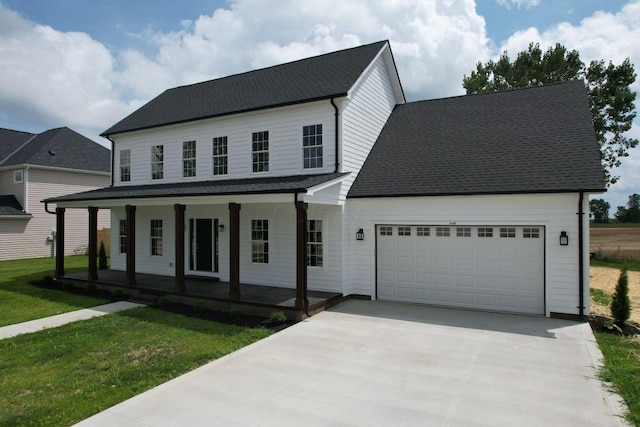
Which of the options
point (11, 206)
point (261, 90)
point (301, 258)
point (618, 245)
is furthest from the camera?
point (618, 245)

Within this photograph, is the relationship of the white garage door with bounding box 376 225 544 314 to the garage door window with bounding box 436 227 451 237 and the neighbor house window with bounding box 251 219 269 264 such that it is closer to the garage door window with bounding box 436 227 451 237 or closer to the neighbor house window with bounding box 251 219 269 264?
the garage door window with bounding box 436 227 451 237

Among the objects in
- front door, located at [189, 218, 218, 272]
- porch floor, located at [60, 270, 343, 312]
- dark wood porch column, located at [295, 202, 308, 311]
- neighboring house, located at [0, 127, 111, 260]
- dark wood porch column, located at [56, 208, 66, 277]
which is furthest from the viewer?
neighboring house, located at [0, 127, 111, 260]

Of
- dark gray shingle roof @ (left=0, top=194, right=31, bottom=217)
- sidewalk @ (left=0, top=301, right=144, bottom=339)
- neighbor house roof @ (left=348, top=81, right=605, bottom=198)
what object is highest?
neighbor house roof @ (left=348, top=81, right=605, bottom=198)

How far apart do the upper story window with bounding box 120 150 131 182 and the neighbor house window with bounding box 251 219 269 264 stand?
6942 millimetres

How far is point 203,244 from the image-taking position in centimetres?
1389

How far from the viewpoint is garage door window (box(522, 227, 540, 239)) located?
31.6 ft

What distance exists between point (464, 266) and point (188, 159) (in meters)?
10.2

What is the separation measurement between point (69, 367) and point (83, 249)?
21.2m

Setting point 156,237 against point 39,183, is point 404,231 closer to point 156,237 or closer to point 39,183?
point 156,237

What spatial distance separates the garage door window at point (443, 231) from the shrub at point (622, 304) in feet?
12.7

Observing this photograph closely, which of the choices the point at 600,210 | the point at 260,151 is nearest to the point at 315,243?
the point at 260,151

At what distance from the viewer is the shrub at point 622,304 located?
8.66m

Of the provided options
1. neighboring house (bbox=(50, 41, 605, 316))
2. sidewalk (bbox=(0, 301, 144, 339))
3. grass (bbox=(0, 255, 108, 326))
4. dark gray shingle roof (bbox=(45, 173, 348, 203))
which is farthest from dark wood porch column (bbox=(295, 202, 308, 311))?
grass (bbox=(0, 255, 108, 326))

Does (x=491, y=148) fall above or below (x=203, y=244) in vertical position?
above
